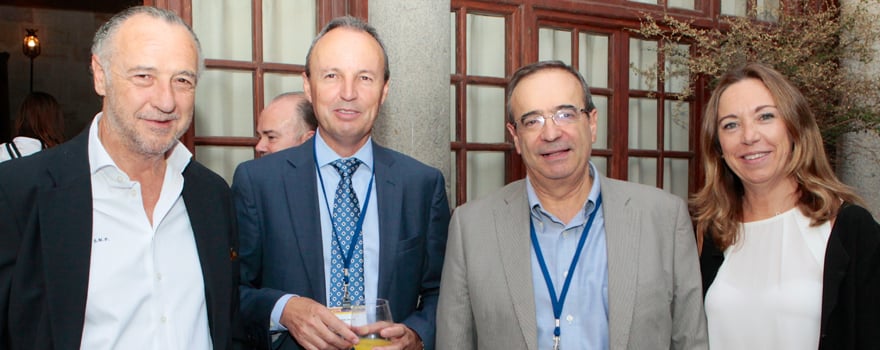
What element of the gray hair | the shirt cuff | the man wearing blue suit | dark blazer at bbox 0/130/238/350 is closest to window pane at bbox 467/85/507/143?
the man wearing blue suit

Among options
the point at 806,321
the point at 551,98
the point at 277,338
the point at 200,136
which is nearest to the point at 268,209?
the point at 277,338

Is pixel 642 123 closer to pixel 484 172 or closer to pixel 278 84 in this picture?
pixel 484 172

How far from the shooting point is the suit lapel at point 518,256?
214 cm

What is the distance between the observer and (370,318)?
1952mm

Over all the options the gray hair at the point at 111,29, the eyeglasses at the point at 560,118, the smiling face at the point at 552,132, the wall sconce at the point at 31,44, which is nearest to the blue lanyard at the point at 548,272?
the smiling face at the point at 552,132

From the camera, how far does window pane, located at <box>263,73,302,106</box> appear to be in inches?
176

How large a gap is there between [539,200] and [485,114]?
9.99 feet

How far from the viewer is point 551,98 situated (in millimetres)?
2248

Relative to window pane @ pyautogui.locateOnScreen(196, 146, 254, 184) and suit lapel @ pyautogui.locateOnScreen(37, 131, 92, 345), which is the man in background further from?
suit lapel @ pyautogui.locateOnScreen(37, 131, 92, 345)

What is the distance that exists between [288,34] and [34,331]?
3055mm

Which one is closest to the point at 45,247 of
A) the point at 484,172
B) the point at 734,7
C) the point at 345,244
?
the point at 345,244

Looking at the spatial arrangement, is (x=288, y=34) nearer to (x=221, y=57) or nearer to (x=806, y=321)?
(x=221, y=57)

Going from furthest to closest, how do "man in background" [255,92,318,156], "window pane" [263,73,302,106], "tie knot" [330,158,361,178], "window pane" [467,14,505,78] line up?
"window pane" [467,14,505,78] → "window pane" [263,73,302,106] → "man in background" [255,92,318,156] → "tie knot" [330,158,361,178]

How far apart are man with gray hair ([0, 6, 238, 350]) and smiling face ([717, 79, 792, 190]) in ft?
5.36
